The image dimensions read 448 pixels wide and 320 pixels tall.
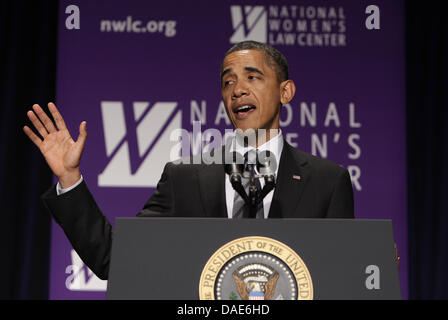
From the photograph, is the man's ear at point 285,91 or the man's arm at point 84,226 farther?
the man's ear at point 285,91

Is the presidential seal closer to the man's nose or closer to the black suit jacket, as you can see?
the black suit jacket

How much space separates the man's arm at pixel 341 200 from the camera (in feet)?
5.42

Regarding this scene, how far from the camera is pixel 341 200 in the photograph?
170cm

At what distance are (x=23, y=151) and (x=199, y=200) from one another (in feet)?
7.07

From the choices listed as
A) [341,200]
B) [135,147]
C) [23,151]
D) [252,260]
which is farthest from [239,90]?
[23,151]

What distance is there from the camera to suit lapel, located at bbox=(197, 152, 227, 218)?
1578 mm

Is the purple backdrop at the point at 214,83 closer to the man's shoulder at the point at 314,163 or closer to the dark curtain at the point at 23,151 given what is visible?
the dark curtain at the point at 23,151

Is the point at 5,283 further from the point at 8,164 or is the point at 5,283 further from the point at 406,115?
the point at 406,115

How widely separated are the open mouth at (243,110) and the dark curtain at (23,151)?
203 cm

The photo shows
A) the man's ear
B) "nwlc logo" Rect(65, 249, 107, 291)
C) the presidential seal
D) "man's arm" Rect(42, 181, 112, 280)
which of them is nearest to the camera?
the presidential seal

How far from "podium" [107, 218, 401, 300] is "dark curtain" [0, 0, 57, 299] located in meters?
2.48

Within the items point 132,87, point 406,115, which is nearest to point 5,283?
point 132,87

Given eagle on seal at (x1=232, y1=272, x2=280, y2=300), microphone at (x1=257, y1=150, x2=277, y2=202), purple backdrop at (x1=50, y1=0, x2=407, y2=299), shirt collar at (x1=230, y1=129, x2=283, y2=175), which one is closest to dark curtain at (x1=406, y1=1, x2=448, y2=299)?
purple backdrop at (x1=50, y1=0, x2=407, y2=299)

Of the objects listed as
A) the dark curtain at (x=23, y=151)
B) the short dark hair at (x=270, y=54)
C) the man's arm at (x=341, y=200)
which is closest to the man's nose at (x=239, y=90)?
the short dark hair at (x=270, y=54)
